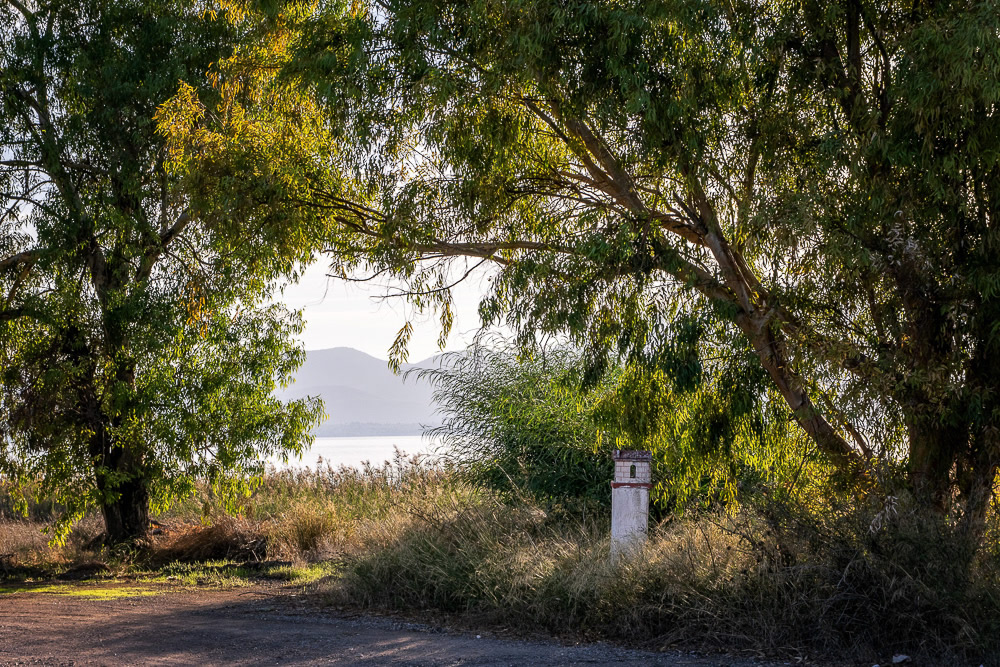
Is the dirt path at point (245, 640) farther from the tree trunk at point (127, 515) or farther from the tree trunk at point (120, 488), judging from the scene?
the tree trunk at point (127, 515)

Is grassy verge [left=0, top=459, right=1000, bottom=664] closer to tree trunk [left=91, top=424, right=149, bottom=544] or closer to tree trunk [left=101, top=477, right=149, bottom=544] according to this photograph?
tree trunk [left=91, top=424, right=149, bottom=544]

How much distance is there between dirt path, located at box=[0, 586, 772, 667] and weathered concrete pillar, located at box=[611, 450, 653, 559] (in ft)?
6.21

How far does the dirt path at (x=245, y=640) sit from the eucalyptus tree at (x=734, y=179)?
3010 mm

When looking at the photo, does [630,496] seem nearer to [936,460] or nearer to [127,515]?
[936,460]

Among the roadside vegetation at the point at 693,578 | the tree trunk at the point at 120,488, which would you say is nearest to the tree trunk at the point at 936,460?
the roadside vegetation at the point at 693,578

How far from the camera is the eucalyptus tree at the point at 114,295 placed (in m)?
14.7

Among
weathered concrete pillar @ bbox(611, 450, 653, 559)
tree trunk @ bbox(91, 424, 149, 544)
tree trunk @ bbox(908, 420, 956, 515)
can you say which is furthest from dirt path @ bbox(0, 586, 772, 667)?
tree trunk @ bbox(91, 424, 149, 544)

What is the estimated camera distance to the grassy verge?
8266 mm

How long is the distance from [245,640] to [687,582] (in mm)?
4078

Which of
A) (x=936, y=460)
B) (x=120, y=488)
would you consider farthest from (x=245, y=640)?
(x=120, y=488)

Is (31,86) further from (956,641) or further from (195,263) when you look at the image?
(956,641)

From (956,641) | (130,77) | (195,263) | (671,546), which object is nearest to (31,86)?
(130,77)

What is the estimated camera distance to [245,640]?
9086 mm

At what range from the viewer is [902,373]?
29.5 ft
